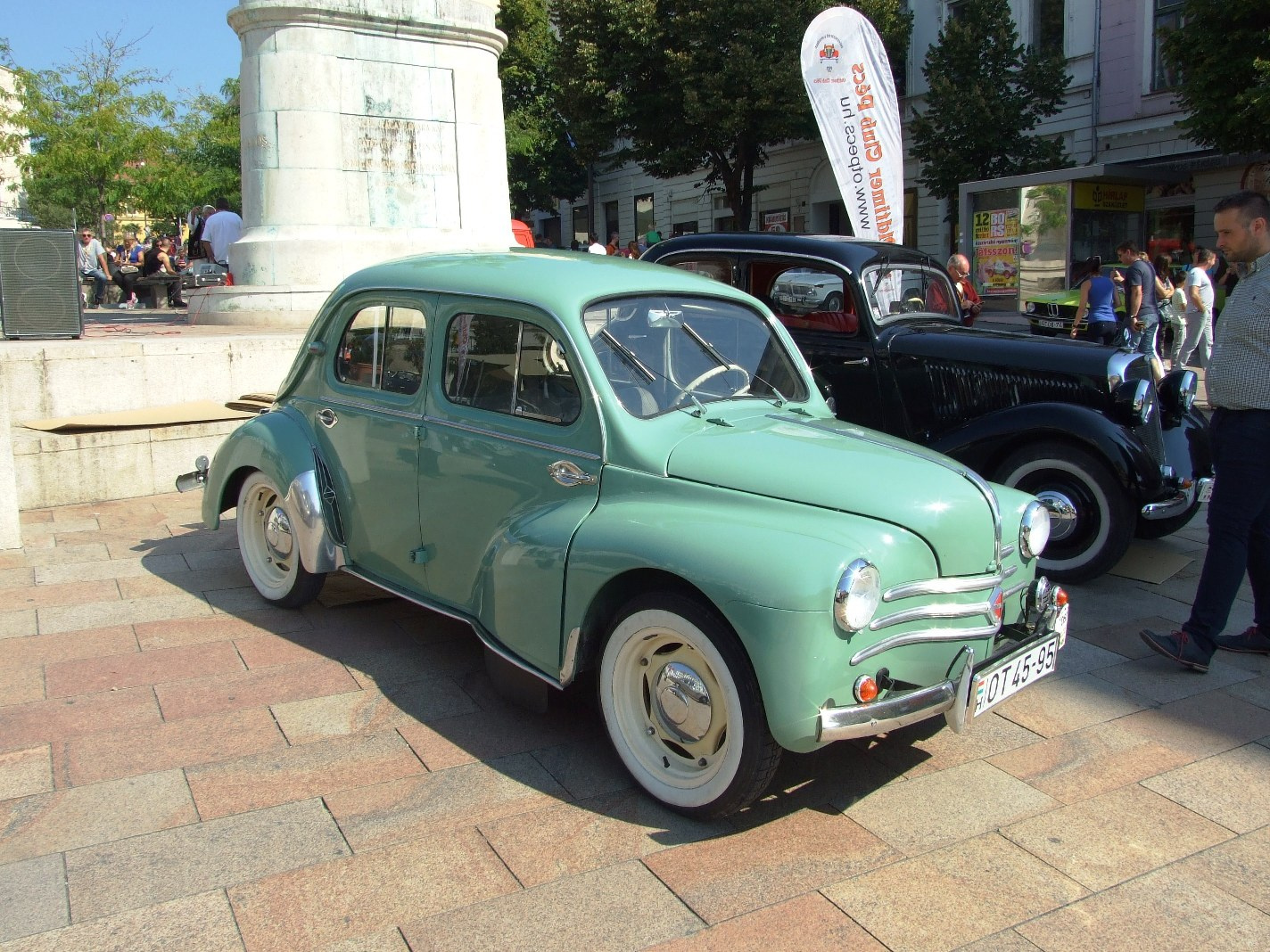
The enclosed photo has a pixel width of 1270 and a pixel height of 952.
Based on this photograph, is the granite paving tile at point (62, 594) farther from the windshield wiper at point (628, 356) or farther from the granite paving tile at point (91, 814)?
the windshield wiper at point (628, 356)

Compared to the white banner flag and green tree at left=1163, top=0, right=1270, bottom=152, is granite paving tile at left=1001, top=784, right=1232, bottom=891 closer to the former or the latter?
the white banner flag

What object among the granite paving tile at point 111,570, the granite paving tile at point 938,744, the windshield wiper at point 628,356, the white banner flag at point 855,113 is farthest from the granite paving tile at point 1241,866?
the white banner flag at point 855,113

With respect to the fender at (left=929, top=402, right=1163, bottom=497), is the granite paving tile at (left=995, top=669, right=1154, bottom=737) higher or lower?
lower

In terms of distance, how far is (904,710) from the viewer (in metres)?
3.04

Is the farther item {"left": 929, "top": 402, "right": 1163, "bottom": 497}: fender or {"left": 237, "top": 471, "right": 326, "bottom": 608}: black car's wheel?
{"left": 929, "top": 402, "right": 1163, "bottom": 497}: fender

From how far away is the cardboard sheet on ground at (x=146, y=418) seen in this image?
287 inches

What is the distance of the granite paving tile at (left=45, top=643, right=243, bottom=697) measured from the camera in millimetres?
4254

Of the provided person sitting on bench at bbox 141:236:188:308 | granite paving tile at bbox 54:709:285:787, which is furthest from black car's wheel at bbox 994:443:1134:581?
person sitting on bench at bbox 141:236:188:308

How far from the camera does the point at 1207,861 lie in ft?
10.0

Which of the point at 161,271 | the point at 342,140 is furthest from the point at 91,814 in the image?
the point at 161,271

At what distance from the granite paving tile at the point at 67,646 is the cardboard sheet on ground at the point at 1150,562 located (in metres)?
5.10

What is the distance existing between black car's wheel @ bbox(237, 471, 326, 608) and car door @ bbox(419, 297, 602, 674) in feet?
3.45

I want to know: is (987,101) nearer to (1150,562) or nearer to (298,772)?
(1150,562)

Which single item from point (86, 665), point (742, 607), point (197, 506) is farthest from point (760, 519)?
point (197, 506)
